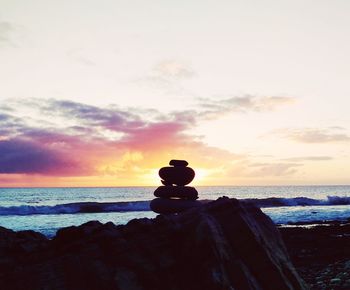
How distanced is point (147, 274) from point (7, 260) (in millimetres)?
3042

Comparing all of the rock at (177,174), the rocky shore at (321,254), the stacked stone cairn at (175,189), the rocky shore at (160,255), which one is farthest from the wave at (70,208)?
the rocky shore at (160,255)

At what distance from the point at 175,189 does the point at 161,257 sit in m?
12.6

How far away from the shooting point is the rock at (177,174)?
71.1ft

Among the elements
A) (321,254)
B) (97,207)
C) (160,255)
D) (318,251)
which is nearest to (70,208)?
(97,207)

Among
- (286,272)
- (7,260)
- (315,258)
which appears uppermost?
(7,260)

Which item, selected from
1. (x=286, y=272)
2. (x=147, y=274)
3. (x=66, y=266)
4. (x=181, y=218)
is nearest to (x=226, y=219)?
(x=181, y=218)

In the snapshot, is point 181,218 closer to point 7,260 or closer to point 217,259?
point 217,259

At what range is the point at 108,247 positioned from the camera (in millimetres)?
8969

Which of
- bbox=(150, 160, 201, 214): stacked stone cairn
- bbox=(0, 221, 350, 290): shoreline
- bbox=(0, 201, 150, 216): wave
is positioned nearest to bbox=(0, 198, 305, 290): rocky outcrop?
bbox=(0, 221, 350, 290): shoreline

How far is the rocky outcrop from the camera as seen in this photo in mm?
8211

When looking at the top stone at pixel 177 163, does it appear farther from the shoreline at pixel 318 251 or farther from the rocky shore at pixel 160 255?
the rocky shore at pixel 160 255

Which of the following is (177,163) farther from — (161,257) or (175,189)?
(161,257)

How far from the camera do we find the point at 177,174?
71.0 ft

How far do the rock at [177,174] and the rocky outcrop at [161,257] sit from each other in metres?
11.0
